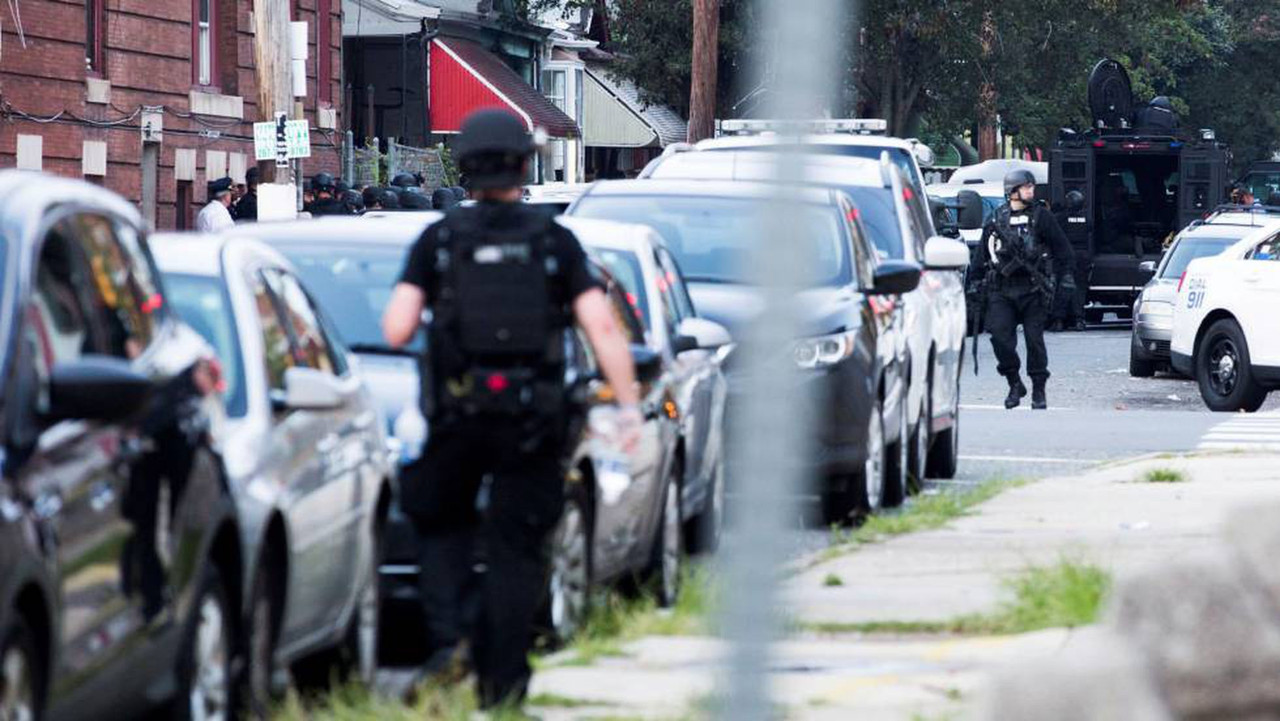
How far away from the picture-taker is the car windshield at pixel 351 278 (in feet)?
32.0

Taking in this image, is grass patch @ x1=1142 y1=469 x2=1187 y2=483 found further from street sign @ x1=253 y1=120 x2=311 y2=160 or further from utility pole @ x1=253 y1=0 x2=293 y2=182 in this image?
utility pole @ x1=253 y1=0 x2=293 y2=182

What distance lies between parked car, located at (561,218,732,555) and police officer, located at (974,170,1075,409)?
951 cm

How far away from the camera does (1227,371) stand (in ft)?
80.5

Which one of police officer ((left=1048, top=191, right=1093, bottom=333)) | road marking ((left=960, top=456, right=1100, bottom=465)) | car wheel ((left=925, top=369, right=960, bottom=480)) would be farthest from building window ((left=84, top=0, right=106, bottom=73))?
police officer ((left=1048, top=191, right=1093, bottom=333))

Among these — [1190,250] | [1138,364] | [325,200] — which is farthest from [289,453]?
[1190,250]

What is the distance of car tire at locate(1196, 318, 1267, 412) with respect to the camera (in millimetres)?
24062

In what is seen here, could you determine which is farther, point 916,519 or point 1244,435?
point 1244,435

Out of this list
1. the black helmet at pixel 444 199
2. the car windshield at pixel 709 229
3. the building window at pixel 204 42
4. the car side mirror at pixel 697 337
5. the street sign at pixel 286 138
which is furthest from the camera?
the building window at pixel 204 42

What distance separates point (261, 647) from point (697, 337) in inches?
161

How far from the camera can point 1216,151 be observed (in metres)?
39.9

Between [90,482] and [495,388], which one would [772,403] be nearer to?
[90,482]

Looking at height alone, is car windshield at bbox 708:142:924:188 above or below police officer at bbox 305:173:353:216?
above

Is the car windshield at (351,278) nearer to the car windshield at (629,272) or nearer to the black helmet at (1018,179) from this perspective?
the car windshield at (629,272)

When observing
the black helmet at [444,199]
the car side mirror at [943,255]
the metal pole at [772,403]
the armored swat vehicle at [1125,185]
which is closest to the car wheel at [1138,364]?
the black helmet at [444,199]
